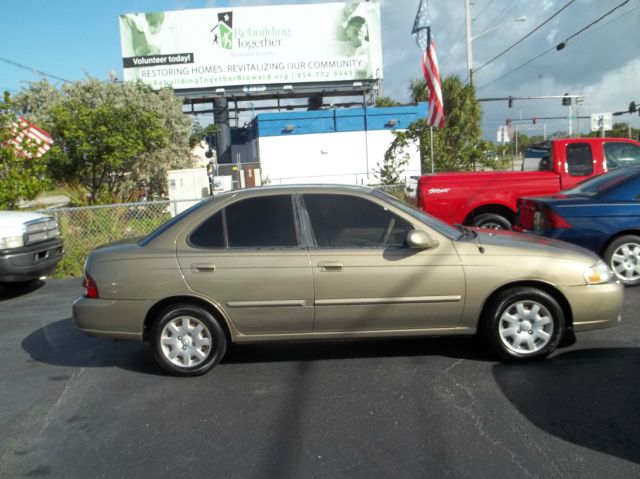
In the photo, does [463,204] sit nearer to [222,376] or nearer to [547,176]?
[547,176]

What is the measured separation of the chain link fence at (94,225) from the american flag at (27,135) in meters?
1.22

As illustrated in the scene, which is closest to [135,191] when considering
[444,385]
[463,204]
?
[463,204]

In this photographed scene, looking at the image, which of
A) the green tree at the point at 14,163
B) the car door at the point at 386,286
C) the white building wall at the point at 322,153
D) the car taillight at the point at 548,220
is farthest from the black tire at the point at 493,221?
the white building wall at the point at 322,153

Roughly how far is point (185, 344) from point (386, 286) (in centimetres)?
178

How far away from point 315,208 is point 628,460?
299 cm

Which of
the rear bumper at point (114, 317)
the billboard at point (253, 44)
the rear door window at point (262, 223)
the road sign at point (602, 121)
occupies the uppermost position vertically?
the billboard at point (253, 44)

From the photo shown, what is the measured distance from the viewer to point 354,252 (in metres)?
5.08

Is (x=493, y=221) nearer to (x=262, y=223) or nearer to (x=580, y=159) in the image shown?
(x=580, y=159)

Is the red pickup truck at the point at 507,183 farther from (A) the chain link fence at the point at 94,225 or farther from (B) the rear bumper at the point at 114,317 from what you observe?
(B) the rear bumper at the point at 114,317

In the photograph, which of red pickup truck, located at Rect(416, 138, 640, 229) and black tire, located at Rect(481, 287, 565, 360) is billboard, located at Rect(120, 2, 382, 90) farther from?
black tire, located at Rect(481, 287, 565, 360)

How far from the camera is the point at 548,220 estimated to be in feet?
24.7

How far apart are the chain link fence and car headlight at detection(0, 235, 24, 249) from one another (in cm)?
223

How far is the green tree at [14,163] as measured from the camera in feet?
35.0

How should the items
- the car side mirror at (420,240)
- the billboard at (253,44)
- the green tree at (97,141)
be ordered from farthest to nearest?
the billboard at (253,44)
the green tree at (97,141)
the car side mirror at (420,240)
